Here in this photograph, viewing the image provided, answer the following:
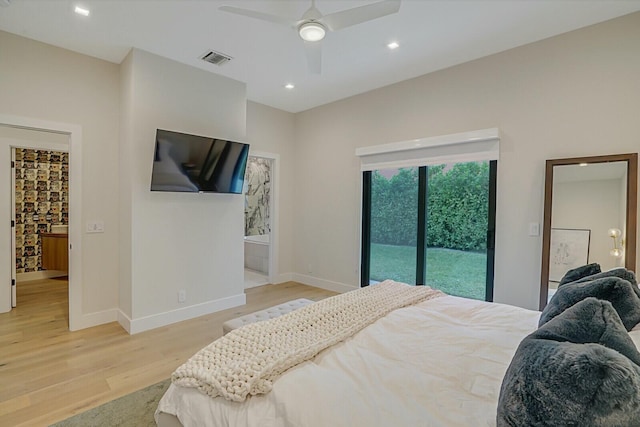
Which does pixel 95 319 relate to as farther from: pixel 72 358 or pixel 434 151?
pixel 434 151

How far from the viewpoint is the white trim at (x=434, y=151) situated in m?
3.36

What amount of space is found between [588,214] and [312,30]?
2955 millimetres

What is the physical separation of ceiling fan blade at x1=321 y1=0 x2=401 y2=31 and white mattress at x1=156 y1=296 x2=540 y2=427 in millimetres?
1984

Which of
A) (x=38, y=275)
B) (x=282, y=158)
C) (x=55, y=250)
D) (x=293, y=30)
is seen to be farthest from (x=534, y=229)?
(x=38, y=275)

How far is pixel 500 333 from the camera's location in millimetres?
1650

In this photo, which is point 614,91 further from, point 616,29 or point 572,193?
point 572,193

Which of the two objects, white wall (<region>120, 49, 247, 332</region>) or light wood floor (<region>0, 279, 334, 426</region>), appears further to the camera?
white wall (<region>120, 49, 247, 332</region>)

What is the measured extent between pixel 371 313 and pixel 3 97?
3926 millimetres

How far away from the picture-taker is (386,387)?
3.83 ft

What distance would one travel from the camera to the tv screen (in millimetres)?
3262

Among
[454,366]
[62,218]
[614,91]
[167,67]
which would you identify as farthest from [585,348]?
[62,218]

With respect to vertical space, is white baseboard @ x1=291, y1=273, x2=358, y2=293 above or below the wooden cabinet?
below

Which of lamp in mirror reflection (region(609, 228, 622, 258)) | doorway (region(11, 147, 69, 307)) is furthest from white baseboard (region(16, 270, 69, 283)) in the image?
lamp in mirror reflection (region(609, 228, 622, 258))

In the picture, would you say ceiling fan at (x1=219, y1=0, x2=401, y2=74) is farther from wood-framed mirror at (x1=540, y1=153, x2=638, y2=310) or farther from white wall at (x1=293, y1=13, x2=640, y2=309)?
wood-framed mirror at (x1=540, y1=153, x2=638, y2=310)
